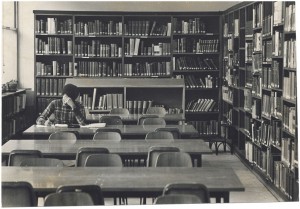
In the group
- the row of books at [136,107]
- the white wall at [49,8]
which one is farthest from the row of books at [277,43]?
the white wall at [49,8]

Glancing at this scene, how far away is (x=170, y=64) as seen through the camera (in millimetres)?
12516

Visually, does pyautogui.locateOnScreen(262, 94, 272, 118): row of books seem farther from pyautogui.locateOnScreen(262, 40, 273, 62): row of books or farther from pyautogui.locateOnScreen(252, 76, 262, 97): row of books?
pyautogui.locateOnScreen(262, 40, 273, 62): row of books

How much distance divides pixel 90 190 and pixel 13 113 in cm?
705

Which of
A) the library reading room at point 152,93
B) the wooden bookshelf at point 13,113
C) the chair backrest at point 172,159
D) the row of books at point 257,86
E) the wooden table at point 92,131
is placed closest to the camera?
the chair backrest at point 172,159

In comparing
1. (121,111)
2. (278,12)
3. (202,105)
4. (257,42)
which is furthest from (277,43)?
(202,105)

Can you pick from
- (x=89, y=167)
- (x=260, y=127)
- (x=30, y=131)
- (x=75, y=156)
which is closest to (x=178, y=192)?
(x=89, y=167)

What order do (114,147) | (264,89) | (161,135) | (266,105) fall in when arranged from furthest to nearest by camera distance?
(264,89), (266,105), (161,135), (114,147)

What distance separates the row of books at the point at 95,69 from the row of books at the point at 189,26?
1.37 metres

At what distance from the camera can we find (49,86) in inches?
485

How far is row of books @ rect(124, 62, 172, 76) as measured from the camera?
40.7 feet

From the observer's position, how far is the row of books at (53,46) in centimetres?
1221

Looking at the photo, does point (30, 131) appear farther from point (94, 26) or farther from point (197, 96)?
point (197, 96)

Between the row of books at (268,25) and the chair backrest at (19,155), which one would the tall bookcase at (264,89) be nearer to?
the row of books at (268,25)

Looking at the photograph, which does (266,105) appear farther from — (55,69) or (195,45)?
(55,69)
